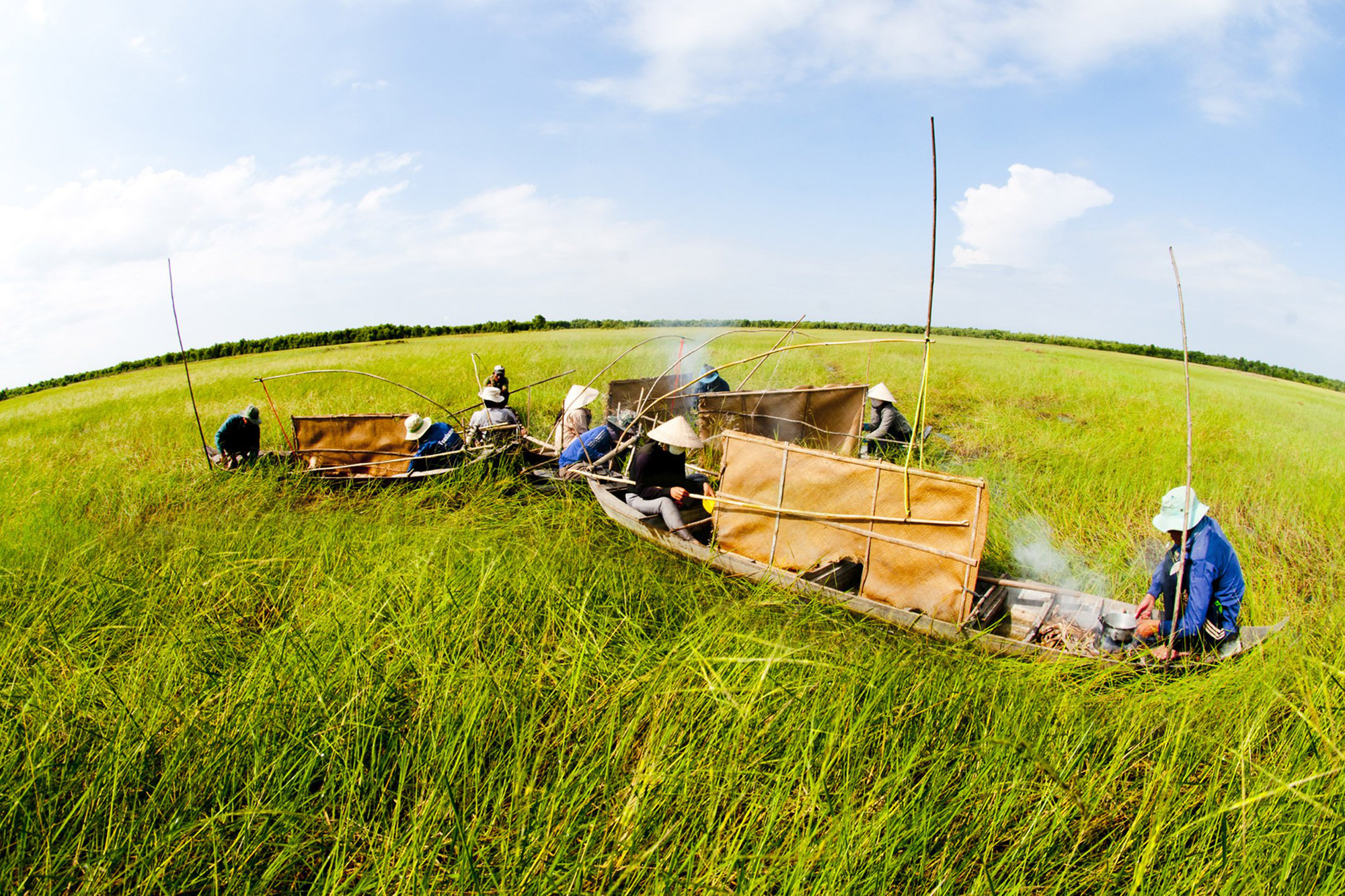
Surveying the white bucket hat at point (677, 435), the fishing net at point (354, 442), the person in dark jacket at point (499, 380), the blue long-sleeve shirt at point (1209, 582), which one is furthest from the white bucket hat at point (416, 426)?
the blue long-sleeve shirt at point (1209, 582)

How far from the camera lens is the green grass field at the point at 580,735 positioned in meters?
2.30

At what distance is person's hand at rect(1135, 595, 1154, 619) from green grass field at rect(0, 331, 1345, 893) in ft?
2.28

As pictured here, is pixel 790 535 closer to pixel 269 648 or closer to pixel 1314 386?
pixel 269 648

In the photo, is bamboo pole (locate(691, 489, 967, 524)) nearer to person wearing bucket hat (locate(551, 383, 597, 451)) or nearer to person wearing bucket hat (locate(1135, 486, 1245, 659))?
person wearing bucket hat (locate(1135, 486, 1245, 659))

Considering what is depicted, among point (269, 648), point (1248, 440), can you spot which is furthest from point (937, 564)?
point (1248, 440)

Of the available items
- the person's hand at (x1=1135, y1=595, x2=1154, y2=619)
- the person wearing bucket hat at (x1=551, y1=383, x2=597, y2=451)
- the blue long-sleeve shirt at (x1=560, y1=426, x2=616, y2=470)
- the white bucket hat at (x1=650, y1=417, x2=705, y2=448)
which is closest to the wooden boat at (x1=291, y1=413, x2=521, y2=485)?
the person wearing bucket hat at (x1=551, y1=383, x2=597, y2=451)

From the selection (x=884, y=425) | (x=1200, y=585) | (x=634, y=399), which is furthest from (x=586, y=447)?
(x=1200, y=585)

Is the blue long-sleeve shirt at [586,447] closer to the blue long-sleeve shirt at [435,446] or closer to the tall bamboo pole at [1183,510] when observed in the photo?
the blue long-sleeve shirt at [435,446]

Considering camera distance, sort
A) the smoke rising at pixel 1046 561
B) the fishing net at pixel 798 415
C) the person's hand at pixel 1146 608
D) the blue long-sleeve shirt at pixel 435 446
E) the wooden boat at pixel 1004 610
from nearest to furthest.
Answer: the wooden boat at pixel 1004 610
the person's hand at pixel 1146 608
the smoke rising at pixel 1046 561
the blue long-sleeve shirt at pixel 435 446
the fishing net at pixel 798 415

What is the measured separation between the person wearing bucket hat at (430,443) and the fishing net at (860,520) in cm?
405

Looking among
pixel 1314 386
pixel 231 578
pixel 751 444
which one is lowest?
pixel 1314 386

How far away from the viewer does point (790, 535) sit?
5160 millimetres

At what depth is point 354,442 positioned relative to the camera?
8.05m

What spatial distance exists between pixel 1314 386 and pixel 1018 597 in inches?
1725
